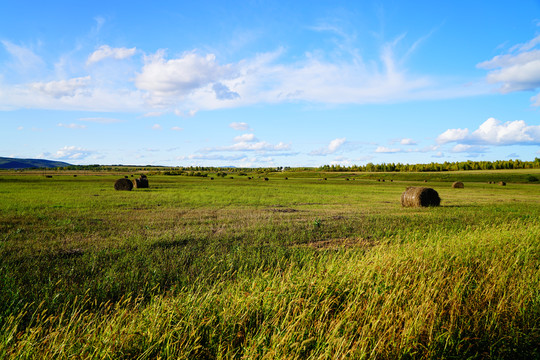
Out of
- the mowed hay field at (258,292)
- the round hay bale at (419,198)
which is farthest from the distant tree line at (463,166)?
the mowed hay field at (258,292)

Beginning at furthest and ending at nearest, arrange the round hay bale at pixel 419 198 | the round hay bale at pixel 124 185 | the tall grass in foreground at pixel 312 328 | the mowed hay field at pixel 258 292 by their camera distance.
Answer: the round hay bale at pixel 124 185 → the round hay bale at pixel 419 198 → the mowed hay field at pixel 258 292 → the tall grass in foreground at pixel 312 328

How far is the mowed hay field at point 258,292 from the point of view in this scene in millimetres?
4477

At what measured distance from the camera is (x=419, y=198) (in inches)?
1060

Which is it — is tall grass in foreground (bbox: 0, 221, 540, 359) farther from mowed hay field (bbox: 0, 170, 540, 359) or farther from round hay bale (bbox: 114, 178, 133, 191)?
round hay bale (bbox: 114, 178, 133, 191)

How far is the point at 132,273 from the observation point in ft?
27.9

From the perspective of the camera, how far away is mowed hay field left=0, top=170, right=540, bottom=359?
14.7ft

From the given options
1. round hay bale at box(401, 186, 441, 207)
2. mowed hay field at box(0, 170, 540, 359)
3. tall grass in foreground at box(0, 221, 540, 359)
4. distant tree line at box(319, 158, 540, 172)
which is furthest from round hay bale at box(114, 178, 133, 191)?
distant tree line at box(319, 158, 540, 172)

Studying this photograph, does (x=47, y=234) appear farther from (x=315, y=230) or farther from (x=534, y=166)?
(x=534, y=166)

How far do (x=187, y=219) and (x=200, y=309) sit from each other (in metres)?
14.1

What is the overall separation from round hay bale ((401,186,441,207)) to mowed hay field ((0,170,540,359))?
1041 centimetres

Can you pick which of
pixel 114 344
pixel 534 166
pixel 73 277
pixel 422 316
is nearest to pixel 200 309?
pixel 114 344

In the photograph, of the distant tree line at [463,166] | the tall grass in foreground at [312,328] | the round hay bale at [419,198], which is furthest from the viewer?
the distant tree line at [463,166]

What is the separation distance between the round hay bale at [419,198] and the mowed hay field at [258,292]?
10.4m

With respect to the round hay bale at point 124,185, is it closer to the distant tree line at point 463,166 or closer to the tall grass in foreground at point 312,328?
the tall grass in foreground at point 312,328
